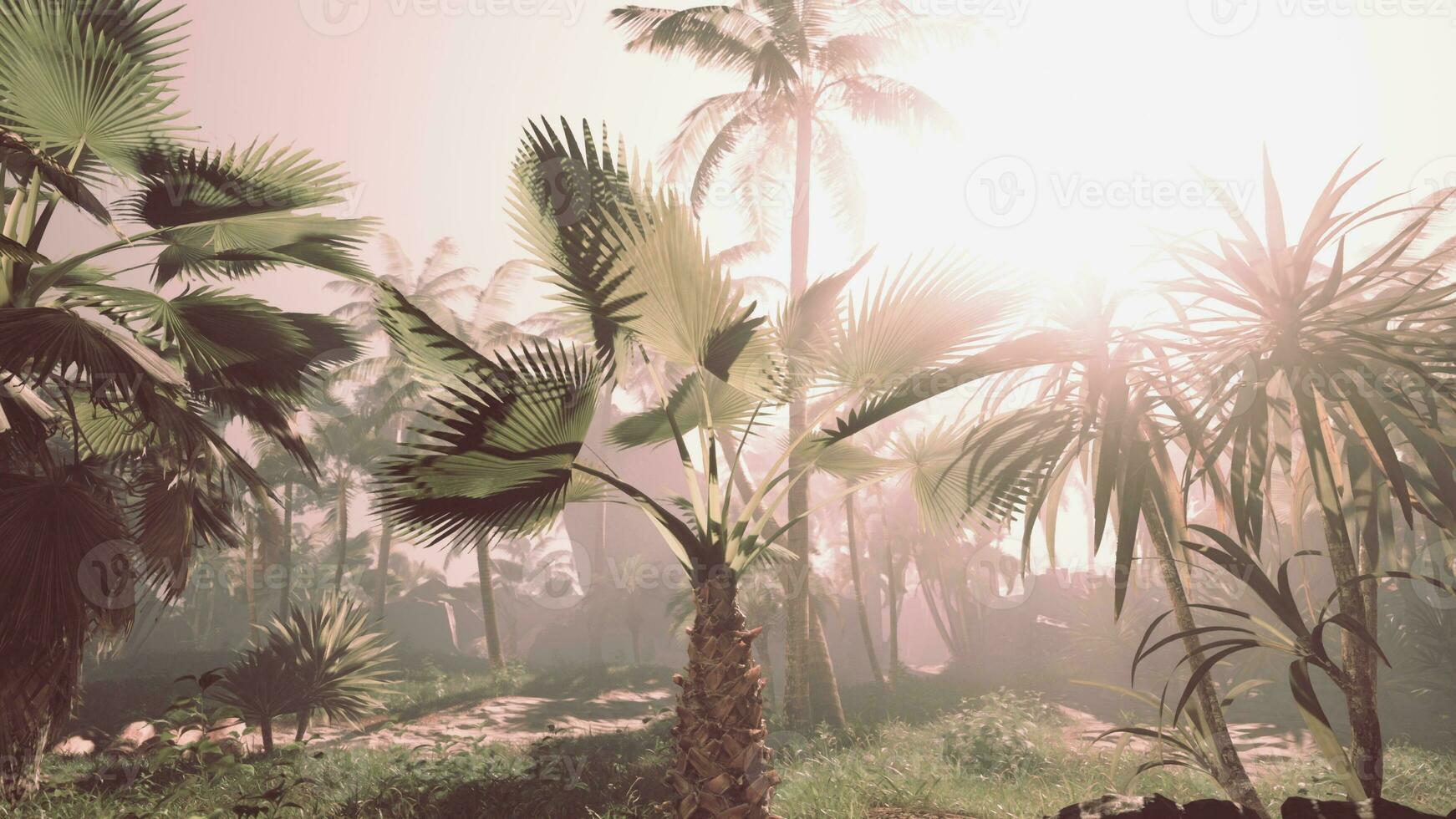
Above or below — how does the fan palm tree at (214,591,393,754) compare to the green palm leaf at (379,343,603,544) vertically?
below

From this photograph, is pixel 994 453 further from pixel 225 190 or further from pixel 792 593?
pixel 792 593

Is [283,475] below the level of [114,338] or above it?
above

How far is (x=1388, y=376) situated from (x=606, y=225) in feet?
12.9

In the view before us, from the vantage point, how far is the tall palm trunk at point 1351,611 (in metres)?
3.64

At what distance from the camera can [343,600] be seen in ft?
34.8

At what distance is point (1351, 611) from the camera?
12.7ft

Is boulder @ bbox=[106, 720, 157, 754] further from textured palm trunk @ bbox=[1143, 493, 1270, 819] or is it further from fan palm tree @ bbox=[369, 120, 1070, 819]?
textured palm trunk @ bbox=[1143, 493, 1270, 819]

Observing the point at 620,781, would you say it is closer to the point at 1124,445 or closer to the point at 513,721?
the point at 1124,445

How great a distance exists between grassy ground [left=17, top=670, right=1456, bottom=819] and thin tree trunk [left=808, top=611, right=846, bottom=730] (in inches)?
82.5

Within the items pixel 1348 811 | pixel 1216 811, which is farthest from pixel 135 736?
pixel 1348 811

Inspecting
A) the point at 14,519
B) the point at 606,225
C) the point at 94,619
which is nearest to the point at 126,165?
the point at 14,519

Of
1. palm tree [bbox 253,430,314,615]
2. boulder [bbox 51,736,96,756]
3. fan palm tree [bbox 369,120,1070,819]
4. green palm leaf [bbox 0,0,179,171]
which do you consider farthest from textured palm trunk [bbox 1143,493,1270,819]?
palm tree [bbox 253,430,314,615]

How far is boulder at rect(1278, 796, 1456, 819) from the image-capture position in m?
1.59

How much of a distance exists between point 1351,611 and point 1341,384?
1.22m
